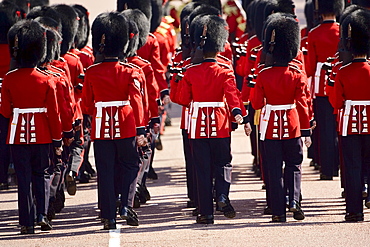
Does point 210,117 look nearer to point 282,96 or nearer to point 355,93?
point 282,96

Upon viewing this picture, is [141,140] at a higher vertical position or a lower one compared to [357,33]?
lower

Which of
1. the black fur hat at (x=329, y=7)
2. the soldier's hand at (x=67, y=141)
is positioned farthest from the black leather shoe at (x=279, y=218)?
the black fur hat at (x=329, y=7)

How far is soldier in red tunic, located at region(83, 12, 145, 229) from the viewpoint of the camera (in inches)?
344

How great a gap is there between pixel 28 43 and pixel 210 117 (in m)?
1.66

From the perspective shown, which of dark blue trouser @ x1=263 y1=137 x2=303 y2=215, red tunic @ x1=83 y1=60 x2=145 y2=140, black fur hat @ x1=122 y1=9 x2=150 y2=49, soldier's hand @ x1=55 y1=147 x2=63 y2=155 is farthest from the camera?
black fur hat @ x1=122 y1=9 x2=150 y2=49

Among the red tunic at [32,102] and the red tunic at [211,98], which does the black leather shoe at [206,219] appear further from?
the red tunic at [32,102]

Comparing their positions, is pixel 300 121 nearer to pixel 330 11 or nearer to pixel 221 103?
pixel 221 103

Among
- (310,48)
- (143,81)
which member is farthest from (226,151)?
(310,48)

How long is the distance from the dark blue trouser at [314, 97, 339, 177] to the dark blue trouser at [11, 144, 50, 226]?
342cm

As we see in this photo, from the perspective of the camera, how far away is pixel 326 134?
11188 millimetres

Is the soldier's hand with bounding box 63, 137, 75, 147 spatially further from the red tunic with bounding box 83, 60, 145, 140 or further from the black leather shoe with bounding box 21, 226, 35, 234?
the black leather shoe with bounding box 21, 226, 35, 234

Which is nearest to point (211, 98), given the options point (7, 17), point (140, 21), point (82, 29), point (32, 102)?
point (32, 102)

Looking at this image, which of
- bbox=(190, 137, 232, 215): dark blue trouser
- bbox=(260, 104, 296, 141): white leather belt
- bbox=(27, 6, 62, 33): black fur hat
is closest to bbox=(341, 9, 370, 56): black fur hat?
bbox=(260, 104, 296, 141): white leather belt

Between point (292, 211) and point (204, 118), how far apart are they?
1077 millimetres
